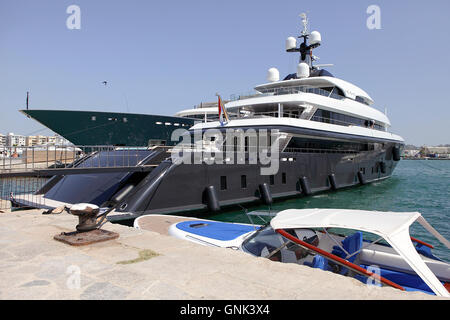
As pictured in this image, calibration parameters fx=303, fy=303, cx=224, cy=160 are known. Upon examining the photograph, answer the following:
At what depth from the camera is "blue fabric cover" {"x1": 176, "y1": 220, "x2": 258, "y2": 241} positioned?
22.8 ft

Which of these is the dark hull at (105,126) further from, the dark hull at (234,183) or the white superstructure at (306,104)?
the dark hull at (234,183)

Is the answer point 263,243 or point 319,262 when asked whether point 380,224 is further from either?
point 263,243

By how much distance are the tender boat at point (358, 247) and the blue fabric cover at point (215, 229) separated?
0.28 metres

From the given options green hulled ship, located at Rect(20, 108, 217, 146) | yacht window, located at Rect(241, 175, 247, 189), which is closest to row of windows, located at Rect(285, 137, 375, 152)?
yacht window, located at Rect(241, 175, 247, 189)

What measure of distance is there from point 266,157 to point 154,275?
13.3 metres

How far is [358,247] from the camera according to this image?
543cm

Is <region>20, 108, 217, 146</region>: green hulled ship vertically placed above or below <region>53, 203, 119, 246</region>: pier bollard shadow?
above

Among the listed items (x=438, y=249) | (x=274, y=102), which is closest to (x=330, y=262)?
(x=438, y=249)

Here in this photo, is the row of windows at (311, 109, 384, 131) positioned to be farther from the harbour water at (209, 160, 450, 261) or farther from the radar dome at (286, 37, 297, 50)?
the radar dome at (286, 37, 297, 50)

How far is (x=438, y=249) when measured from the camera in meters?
9.52

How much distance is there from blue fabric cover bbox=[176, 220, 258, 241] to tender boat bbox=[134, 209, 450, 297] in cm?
28

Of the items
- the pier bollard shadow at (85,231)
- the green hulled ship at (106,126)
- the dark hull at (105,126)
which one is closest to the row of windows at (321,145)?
the green hulled ship at (106,126)
